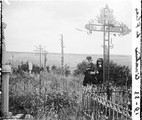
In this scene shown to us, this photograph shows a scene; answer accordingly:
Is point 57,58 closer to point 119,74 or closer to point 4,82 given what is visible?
point 4,82

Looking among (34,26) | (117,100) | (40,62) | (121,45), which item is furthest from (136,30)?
(40,62)

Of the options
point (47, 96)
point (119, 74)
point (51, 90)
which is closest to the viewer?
point (47, 96)

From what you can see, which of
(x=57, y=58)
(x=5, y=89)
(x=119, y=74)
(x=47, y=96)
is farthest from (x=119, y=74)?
(x=5, y=89)

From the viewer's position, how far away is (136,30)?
2432 millimetres

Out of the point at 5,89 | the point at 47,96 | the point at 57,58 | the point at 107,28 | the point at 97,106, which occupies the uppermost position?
the point at 107,28

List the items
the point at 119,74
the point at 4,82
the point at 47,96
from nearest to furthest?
the point at 4,82, the point at 47,96, the point at 119,74

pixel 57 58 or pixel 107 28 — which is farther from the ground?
pixel 107 28

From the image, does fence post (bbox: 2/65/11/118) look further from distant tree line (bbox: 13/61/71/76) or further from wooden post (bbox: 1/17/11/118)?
distant tree line (bbox: 13/61/71/76)

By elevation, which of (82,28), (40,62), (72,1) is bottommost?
(40,62)

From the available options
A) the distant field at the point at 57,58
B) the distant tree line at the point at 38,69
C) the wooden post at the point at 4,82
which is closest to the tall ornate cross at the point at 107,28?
the distant field at the point at 57,58

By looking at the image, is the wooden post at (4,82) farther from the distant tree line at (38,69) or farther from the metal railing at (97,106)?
the metal railing at (97,106)

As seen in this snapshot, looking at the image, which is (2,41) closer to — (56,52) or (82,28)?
(56,52)

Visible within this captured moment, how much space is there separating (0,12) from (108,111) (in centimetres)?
175

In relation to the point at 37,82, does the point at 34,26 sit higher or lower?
higher
